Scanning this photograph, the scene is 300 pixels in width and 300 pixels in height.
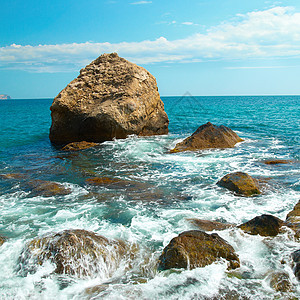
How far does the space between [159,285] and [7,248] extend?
3.56m

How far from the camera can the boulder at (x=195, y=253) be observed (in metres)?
5.53

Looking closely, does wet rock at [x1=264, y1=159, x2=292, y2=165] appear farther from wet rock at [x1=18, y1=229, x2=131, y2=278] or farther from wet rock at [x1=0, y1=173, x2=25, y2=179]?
wet rock at [x1=0, y1=173, x2=25, y2=179]

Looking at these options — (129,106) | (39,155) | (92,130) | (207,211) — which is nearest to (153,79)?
(129,106)

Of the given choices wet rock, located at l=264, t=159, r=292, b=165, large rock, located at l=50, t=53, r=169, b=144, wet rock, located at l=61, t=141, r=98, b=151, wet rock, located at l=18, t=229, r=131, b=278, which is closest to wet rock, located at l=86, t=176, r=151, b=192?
wet rock, located at l=18, t=229, r=131, b=278

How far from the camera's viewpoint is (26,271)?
5.49 m

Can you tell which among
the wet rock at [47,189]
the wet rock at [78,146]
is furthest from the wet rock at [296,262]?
the wet rock at [78,146]

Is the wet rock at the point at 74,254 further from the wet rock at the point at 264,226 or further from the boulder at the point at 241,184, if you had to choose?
the boulder at the point at 241,184

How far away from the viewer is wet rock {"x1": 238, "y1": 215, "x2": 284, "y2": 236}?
6571 millimetres

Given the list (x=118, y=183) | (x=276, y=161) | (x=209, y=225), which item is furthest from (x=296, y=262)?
(x=276, y=161)

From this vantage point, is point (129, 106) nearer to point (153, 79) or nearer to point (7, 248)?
point (153, 79)

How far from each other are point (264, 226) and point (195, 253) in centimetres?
209

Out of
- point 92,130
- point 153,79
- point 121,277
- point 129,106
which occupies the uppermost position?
point 153,79

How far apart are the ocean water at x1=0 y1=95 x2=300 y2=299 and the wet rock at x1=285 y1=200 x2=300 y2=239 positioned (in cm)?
27

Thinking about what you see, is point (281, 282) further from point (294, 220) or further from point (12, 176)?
point (12, 176)
